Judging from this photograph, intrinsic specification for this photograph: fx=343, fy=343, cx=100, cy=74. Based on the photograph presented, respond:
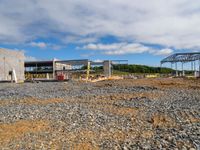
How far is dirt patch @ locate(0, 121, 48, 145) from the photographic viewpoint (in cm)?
1082

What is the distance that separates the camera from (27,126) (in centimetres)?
1245

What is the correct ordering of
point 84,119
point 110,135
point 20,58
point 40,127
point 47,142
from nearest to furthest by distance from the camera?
point 47,142
point 110,135
point 40,127
point 84,119
point 20,58

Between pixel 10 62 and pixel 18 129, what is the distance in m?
66.3

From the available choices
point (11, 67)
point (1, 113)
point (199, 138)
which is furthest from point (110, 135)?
point (11, 67)

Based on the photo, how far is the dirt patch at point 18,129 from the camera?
35.5ft

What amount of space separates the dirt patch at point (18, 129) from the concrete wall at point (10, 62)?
59.1m

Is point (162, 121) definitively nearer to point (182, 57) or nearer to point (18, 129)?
point (18, 129)

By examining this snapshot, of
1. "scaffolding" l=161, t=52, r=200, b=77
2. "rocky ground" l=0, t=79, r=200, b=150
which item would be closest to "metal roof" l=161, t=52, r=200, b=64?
"scaffolding" l=161, t=52, r=200, b=77

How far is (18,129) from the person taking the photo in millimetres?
11938

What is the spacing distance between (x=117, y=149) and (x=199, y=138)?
8.69 ft

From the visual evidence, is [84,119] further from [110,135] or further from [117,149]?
[117,149]

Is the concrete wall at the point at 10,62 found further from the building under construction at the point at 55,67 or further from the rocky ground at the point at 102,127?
the rocky ground at the point at 102,127

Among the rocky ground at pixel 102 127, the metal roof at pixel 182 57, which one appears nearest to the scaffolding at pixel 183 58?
the metal roof at pixel 182 57

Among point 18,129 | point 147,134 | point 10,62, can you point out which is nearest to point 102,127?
point 147,134
